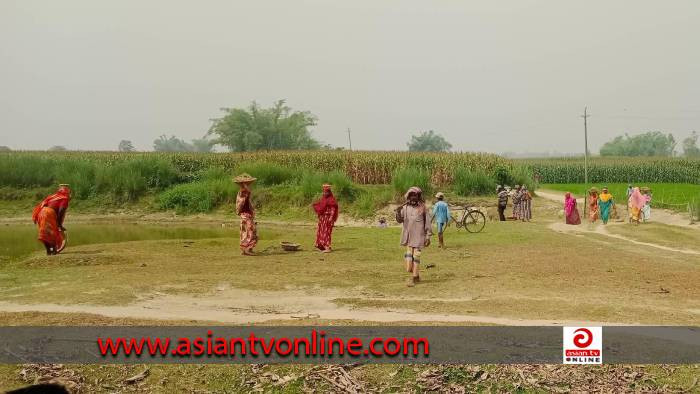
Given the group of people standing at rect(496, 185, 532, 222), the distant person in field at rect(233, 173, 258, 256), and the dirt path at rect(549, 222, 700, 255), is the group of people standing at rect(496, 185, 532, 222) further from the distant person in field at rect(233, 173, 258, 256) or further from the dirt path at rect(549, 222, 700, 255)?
the distant person in field at rect(233, 173, 258, 256)

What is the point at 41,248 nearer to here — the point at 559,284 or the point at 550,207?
the point at 559,284

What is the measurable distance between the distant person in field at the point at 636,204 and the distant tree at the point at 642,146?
115178mm

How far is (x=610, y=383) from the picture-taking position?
6.92 meters

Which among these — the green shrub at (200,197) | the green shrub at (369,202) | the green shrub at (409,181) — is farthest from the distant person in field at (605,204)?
the green shrub at (200,197)

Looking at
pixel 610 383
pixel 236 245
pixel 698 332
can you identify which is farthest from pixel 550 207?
pixel 610 383

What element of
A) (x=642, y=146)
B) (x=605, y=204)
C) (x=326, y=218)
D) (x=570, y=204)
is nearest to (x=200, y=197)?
(x=326, y=218)

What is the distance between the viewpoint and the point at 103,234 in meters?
25.5

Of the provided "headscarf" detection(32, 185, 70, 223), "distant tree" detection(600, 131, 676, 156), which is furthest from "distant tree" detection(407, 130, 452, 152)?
"headscarf" detection(32, 185, 70, 223)

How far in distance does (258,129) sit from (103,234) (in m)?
44.4

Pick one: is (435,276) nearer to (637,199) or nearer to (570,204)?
(570,204)

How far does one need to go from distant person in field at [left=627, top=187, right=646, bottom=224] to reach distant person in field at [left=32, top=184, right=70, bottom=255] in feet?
68.8

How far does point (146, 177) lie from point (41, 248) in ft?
58.8

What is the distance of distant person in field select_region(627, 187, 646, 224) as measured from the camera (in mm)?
24562

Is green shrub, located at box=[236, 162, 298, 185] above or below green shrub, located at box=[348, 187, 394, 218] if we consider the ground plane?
above
